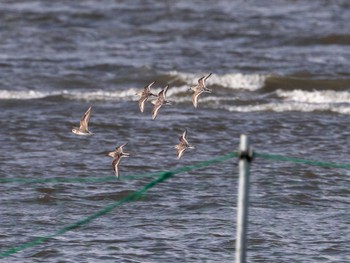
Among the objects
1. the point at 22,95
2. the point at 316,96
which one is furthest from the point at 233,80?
the point at 22,95

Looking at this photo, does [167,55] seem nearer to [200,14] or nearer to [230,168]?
[200,14]

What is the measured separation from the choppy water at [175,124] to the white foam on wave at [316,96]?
0.09ft

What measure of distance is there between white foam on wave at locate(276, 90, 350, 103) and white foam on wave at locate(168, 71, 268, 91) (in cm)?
53

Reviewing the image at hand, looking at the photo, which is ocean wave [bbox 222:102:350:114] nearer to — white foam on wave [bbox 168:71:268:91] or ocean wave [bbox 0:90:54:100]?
white foam on wave [bbox 168:71:268:91]

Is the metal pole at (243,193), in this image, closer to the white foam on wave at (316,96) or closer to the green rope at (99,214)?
the green rope at (99,214)

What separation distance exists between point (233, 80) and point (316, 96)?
1469mm

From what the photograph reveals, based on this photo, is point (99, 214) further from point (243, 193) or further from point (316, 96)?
point (316, 96)

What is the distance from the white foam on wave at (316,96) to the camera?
1472 cm

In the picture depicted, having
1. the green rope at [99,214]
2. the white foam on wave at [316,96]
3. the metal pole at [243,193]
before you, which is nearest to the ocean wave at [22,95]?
the white foam on wave at [316,96]

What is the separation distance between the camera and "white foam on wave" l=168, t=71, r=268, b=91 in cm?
1577

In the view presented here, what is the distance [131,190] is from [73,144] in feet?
7.53

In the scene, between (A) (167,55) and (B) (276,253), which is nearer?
(B) (276,253)

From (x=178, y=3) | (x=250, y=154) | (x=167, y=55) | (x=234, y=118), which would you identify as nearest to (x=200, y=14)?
(x=178, y=3)

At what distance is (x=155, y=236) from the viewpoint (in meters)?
8.26
